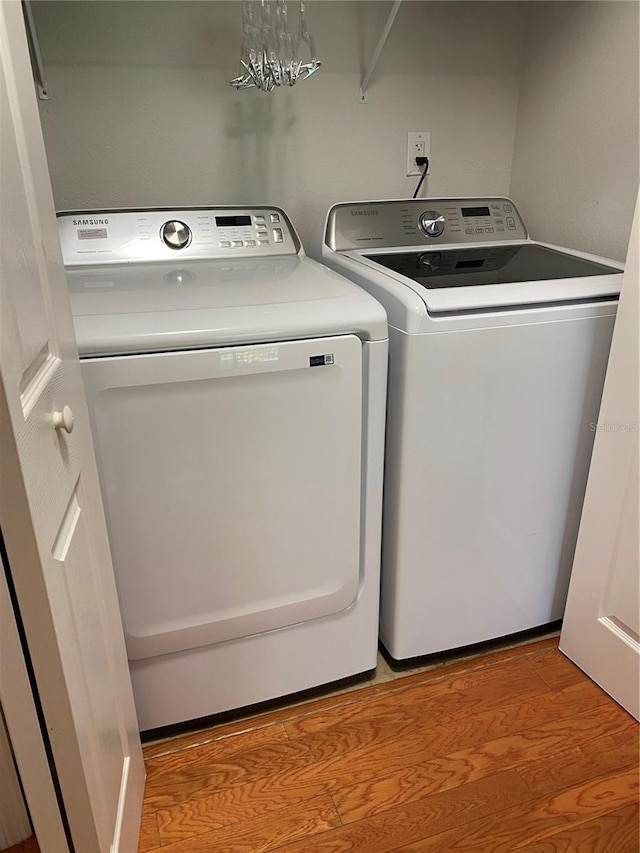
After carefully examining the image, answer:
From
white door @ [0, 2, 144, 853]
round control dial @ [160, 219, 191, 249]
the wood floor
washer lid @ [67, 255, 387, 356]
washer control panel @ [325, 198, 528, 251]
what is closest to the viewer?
white door @ [0, 2, 144, 853]

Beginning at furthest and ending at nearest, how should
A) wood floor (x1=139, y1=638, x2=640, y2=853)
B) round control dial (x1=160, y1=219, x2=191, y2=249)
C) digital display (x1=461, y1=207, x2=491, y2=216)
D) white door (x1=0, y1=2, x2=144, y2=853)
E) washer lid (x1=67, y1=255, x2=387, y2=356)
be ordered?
digital display (x1=461, y1=207, x2=491, y2=216)
round control dial (x1=160, y1=219, x2=191, y2=249)
wood floor (x1=139, y1=638, x2=640, y2=853)
washer lid (x1=67, y1=255, x2=387, y2=356)
white door (x1=0, y1=2, x2=144, y2=853)

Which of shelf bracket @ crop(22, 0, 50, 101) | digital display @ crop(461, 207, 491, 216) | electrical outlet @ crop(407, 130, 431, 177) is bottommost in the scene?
digital display @ crop(461, 207, 491, 216)

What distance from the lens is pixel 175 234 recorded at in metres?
1.60

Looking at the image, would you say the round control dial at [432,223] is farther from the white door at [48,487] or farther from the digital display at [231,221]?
the white door at [48,487]

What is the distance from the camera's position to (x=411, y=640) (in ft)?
5.12

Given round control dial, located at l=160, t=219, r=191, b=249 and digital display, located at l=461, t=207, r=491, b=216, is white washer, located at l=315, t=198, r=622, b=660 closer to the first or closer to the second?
digital display, located at l=461, t=207, r=491, b=216

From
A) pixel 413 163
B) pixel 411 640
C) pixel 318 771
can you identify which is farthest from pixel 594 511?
pixel 413 163

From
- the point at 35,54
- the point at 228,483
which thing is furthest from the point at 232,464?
the point at 35,54

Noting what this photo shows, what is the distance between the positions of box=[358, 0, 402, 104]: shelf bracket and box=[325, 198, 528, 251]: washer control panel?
0.32 m

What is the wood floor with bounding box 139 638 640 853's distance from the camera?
4.04ft

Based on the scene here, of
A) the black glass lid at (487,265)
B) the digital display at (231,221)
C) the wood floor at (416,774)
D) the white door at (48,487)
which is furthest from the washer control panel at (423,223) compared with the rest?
the wood floor at (416,774)

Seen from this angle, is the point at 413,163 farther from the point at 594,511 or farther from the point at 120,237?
the point at 594,511

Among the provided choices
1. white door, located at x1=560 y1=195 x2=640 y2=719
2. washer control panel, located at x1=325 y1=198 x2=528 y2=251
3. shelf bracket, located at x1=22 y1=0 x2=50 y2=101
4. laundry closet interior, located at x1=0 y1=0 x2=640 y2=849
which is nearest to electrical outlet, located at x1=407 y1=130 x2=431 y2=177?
laundry closet interior, located at x1=0 y1=0 x2=640 y2=849

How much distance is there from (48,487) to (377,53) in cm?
153
